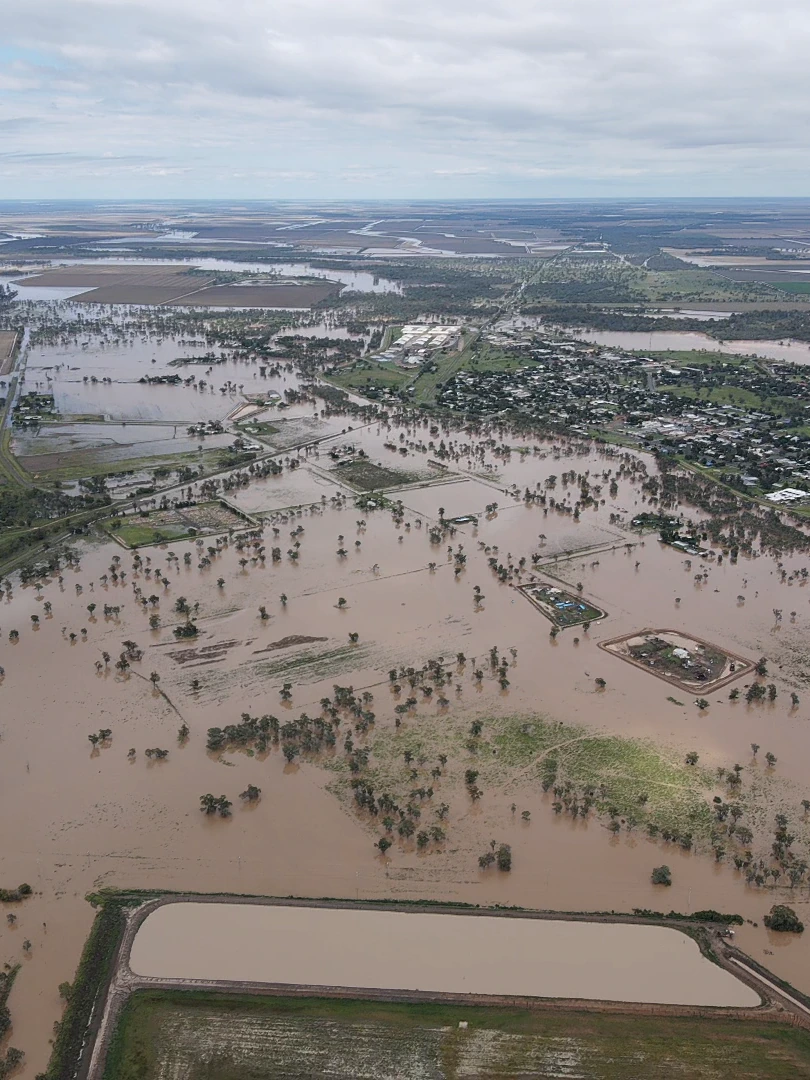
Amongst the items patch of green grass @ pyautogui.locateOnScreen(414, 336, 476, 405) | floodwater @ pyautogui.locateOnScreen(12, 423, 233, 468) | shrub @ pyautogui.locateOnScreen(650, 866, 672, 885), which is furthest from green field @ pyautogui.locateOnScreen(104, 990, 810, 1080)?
patch of green grass @ pyautogui.locateOnScreen(414, 336, 476, 405)

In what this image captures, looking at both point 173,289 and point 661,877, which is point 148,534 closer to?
point 661,877

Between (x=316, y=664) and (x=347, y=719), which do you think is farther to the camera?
(x=316, y=664)

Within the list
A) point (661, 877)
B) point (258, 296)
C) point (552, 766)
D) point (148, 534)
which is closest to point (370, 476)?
point (148, 534)

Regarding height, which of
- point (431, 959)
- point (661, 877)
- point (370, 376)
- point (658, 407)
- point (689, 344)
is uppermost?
point (689, 344)

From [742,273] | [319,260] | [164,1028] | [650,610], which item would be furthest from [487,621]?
[319,260]

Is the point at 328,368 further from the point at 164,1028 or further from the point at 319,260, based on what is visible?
the point at 319,260

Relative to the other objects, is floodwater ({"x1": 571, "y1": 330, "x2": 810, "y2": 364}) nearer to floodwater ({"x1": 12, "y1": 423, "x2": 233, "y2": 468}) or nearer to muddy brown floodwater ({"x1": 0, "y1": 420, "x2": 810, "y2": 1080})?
floodwater ({"x1": 12, "y1": 423, "x2": 233, "y2": 468})

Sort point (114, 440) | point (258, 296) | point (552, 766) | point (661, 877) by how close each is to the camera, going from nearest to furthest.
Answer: point (661, 877), point (552, 766), point (114, 440), point (258, 296)
